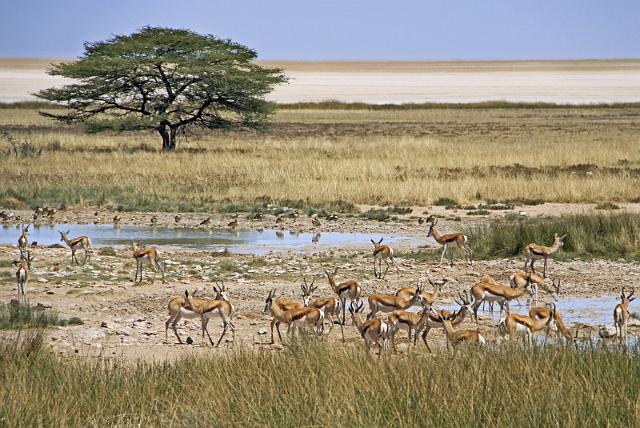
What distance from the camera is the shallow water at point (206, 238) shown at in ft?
73.6

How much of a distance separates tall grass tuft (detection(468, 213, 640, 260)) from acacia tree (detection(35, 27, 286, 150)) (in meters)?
27.8

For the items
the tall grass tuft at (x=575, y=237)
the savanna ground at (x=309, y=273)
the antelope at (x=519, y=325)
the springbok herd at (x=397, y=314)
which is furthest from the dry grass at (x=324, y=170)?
the antelope at (x=519, y=325)

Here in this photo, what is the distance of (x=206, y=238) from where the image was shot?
23922 mm

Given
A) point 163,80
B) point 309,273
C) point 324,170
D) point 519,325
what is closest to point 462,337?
point 519,325

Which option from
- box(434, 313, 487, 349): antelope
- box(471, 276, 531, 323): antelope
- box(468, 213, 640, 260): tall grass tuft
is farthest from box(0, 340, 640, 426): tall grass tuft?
box(468, 213, 640, 260): tall grass tuft

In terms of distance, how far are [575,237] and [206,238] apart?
851 centimetres

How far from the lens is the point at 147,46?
49.4 meters

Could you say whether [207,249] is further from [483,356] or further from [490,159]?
[490,159]

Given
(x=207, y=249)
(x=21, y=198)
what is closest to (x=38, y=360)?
(x=207, y=249)

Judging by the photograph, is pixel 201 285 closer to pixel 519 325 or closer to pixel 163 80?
pixel 519 325

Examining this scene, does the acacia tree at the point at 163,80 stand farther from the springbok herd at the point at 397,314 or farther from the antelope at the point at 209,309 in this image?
the antelope at the point at 209,309

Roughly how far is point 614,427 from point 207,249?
14684 millimetres

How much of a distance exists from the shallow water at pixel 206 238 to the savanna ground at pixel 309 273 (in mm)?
852

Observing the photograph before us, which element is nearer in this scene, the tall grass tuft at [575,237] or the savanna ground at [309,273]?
the savanna ground at [309,273]
